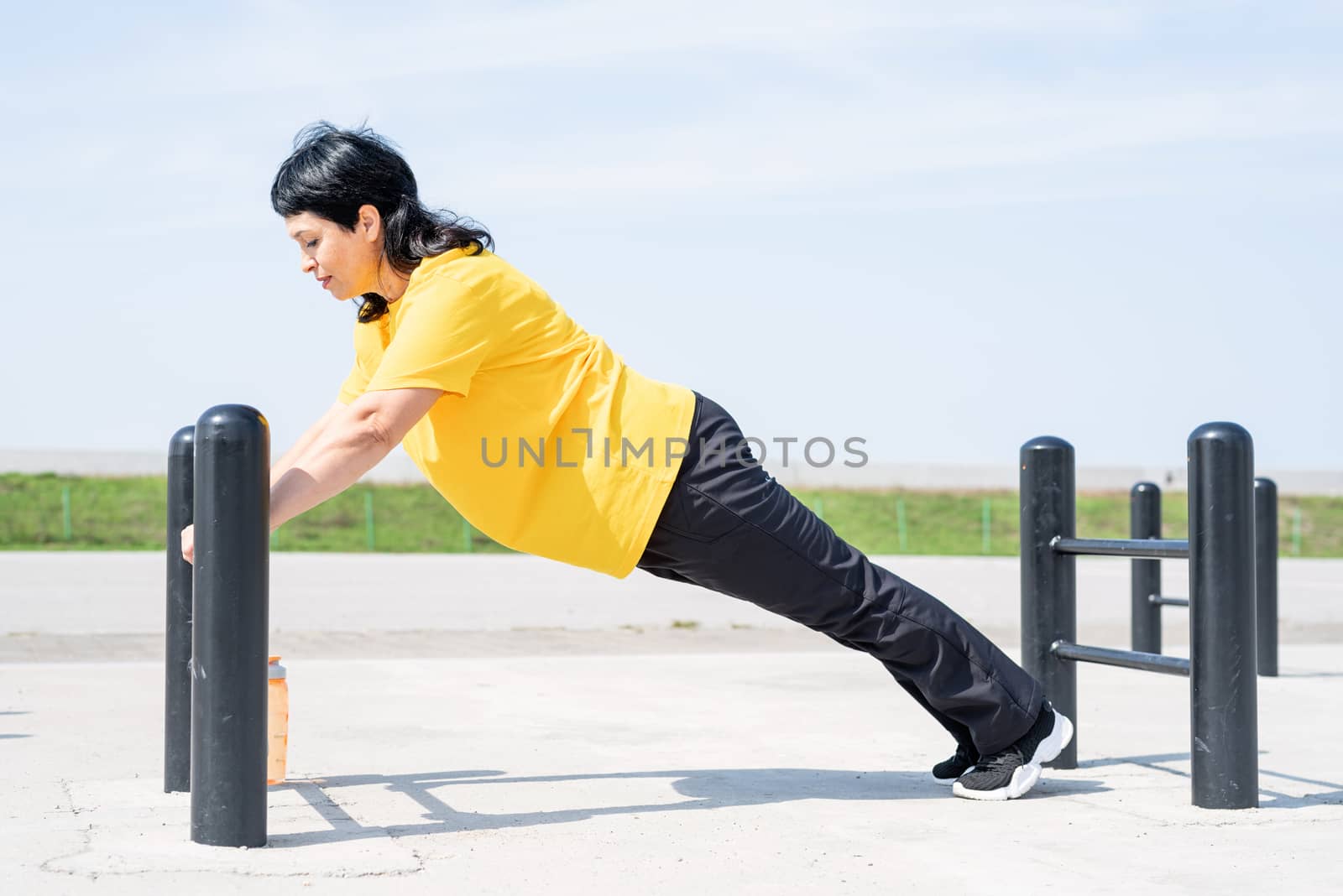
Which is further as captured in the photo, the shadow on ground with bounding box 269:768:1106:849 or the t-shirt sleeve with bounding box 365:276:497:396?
the shadow on ground with bounding box 269:768:1106:849

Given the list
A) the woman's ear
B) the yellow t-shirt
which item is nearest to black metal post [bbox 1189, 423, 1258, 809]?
the yellow t-shirt

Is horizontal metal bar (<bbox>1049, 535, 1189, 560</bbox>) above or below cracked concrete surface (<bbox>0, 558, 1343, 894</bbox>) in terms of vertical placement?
above

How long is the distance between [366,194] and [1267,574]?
5546 mm

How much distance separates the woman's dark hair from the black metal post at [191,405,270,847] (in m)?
0.61

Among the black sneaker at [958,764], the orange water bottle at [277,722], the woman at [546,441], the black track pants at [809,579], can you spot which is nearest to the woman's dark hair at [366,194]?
the woman at [546,441]

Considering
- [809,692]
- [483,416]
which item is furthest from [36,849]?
[809,692]

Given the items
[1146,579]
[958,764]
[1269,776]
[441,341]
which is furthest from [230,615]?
[1146,579]

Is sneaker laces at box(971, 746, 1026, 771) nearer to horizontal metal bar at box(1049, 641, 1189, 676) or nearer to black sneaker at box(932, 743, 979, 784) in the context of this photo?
black sneaker at box(932, 743, 979, 784)

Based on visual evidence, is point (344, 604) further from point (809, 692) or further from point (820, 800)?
point (820, 800)

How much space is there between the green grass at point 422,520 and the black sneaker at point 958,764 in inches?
901

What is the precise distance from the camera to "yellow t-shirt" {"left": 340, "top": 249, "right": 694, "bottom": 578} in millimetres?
3189

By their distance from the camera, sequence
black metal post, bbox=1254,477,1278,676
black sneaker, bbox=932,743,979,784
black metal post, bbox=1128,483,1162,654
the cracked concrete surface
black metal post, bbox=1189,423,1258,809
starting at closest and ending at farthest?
the cracked concrete surface → black metal post, bbox=1189,423,1258,809 → black sneaker, bbox=932,743,979,784 → black metal post, bbox=1128,483,1162,654 → black metal post, bbox=1254,477,1278,676

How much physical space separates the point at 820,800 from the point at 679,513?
890mm

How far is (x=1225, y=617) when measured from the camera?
3467mm
